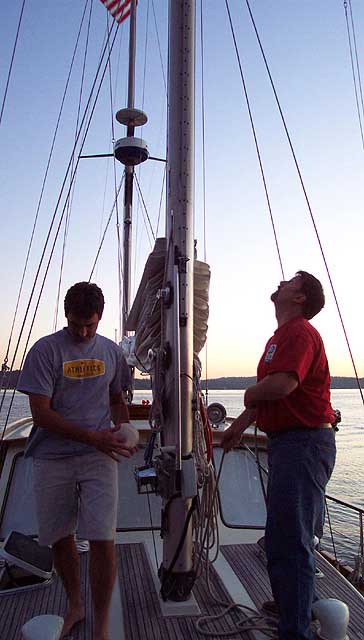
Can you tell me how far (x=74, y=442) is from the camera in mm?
2738

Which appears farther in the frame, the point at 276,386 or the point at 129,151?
the point at 129,151

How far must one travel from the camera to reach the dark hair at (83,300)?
2.73m

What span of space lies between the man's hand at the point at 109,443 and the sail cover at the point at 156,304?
2.38 feet

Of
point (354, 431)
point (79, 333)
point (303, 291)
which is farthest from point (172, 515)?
point (354, 431)

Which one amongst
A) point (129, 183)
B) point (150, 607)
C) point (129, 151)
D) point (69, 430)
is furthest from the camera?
point (129, 183)

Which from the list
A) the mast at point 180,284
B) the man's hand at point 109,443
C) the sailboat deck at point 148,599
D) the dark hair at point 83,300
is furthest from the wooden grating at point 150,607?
the dark hair at point 83,300

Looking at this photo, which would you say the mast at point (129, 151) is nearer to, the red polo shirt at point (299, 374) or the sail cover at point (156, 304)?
the sail cover at point (156, 304)

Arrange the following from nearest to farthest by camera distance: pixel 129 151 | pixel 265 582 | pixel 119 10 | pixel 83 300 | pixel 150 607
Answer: pixel 83 300
pixel 150 607
pixel 265 582
pixel 129 151
pixel 119 10

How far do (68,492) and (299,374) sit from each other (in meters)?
1.37

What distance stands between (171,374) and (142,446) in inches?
80.8

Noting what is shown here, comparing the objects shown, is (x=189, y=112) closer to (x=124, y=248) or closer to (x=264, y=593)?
(x=264, y=593)

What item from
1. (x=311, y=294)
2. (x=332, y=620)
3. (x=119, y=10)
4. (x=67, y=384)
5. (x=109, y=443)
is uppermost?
(x=119, y=10)

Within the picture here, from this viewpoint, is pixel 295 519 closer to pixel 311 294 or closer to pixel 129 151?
pixel 311 294

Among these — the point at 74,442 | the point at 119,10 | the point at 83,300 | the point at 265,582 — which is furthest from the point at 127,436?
the point at 119,10
